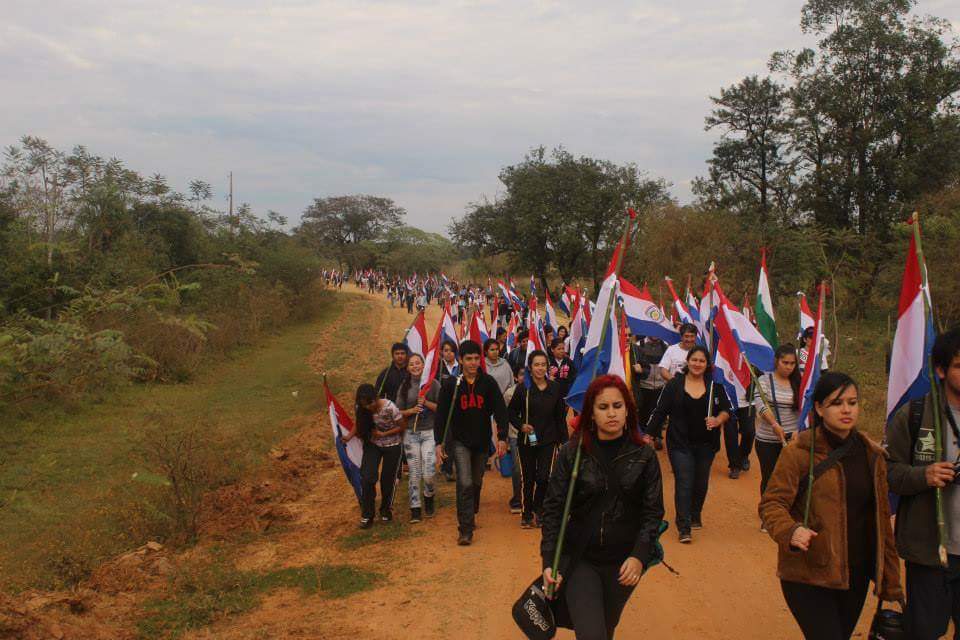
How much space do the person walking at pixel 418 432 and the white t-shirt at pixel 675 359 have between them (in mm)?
2902

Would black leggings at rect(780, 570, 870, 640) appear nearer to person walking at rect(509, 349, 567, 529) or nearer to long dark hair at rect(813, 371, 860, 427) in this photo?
long dark hair at rect(813, 371, 860, 427)

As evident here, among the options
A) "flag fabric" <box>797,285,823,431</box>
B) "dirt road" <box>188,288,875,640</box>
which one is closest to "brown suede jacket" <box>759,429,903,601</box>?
"dirt road" <box>188,288,875,640</box>

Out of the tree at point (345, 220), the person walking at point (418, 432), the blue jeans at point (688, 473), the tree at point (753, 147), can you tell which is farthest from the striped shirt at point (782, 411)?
the tree at point (345, 220)

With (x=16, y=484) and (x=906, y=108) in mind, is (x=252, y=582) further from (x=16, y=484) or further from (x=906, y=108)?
(x=906, y=108)

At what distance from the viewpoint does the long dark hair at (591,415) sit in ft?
12.1

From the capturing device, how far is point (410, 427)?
25.9 feet

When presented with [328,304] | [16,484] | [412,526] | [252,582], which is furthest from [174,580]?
[328,304]

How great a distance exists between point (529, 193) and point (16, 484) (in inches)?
1432

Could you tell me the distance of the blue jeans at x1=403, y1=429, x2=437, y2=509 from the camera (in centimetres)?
784

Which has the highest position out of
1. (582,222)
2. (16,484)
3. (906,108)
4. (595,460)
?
(906,108)

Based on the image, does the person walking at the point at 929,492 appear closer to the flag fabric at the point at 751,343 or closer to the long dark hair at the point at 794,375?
the long dark hair at the point at 794,375

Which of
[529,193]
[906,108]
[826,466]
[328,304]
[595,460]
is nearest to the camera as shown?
[826,466]

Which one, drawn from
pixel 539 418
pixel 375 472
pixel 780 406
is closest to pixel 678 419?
pixel 780 406

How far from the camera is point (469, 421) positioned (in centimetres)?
725
